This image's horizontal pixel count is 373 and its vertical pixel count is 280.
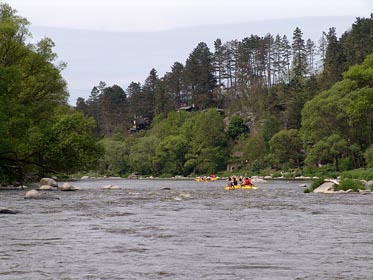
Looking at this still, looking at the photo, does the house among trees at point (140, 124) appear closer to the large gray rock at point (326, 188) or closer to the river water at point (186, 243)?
the large gray rock at point (326, 188)

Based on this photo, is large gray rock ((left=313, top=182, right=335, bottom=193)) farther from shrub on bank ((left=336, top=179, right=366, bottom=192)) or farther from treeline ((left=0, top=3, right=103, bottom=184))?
treeline ((left=0, top=3, right=103, bottom=184))

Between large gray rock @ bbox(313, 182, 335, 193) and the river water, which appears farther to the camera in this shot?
large gray rock @ bbox(313, 182, 335, 193)

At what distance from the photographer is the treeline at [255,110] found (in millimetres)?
89188

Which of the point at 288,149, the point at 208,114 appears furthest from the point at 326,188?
the point at 208,114

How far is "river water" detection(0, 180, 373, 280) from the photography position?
1363 cm

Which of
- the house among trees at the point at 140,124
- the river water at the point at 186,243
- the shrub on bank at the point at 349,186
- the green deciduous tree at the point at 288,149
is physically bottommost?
the river water at the point at 186,243

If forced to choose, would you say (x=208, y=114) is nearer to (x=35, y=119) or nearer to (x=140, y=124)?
(x=140, y=124)

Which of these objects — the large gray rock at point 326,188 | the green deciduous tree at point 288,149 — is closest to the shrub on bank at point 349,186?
the large gray rock at point 326,188

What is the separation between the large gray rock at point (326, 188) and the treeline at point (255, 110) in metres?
34.7

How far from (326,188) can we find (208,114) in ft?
282

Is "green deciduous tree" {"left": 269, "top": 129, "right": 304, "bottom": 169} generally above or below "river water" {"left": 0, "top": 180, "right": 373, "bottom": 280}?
above

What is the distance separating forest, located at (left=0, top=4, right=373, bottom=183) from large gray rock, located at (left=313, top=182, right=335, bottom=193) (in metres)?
20.3

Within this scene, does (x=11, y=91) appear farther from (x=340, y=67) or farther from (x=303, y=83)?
(x=303, y=83)

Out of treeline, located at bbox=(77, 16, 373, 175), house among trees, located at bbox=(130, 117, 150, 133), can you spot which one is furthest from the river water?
house among trees, located at bbox=(130, 117, 150, 133)
